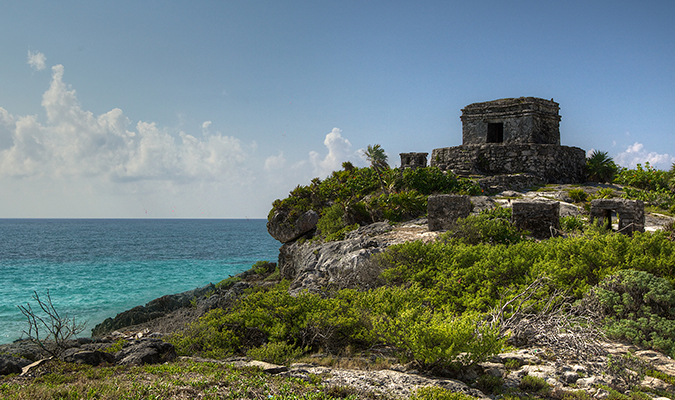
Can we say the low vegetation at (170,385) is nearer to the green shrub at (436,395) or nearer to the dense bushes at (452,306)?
the green shrub at (436,395)

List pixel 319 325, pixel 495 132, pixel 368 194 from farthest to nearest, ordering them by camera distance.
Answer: pixel 495 132 → pixel 368 194 → pixel 319 325

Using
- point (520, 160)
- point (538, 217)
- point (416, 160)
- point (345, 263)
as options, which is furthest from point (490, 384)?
point (520, 160)

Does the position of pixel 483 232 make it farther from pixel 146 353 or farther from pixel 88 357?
pixel 88 357

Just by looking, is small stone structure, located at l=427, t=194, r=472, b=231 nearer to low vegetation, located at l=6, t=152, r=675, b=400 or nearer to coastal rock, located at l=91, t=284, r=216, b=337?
low vegetation, located at l=6, t=152, r=675, b=400

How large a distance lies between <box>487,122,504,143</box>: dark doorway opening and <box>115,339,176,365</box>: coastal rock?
906 inches

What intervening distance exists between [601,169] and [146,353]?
85.4ft

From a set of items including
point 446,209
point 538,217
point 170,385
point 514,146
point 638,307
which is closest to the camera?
point 170,385

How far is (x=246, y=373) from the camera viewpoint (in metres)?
4.81

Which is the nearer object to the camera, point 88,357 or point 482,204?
point 88,357

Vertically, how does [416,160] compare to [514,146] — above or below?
below

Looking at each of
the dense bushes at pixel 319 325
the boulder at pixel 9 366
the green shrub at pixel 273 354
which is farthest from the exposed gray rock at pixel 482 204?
the boulder at pixel 9 366

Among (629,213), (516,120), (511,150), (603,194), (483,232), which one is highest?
(516,120)

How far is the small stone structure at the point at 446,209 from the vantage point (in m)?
13.9

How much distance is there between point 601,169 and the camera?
75.0 feet
